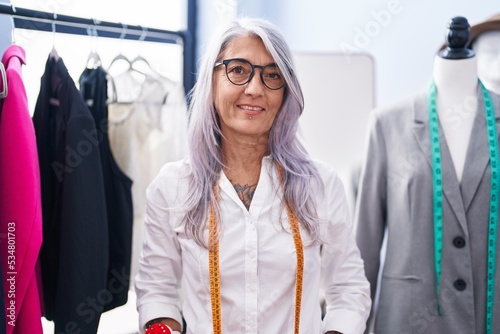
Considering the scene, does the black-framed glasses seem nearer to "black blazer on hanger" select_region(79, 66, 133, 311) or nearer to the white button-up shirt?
the white button-up shirt

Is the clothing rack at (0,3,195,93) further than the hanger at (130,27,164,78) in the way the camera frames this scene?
No

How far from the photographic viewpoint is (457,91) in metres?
1.72

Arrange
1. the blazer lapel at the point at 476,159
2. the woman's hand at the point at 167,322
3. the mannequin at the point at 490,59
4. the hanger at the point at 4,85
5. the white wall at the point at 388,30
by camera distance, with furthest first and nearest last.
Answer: the white wall at the point at 388,30 → the mannequin at the point at 490,59 → the blazer lapel at the point at 476,159 → the woman's hand at the point at 167,322 → the hanger at the point at 4,85

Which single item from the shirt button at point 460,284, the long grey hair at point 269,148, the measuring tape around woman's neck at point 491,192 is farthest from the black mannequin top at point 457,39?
the shirt button at point 460,284

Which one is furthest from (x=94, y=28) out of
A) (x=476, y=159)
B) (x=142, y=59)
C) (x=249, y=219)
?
(x=476, y=159)

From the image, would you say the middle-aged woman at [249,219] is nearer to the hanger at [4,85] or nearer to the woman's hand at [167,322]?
the woman's hand at [167,322]

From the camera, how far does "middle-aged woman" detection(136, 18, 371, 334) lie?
1420 mm

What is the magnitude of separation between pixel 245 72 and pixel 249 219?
0.39 metres

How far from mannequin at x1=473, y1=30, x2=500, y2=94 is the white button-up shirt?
0.76 meters

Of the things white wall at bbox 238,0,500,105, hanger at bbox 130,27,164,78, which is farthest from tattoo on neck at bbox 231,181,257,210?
white wall at bbox 238,0,500,105

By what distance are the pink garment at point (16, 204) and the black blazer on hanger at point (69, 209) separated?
0.50 ft

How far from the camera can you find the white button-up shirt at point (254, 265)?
4.65 feet

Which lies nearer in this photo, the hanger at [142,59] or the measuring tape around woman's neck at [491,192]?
the measuring tape around woman's neck at [491,192]

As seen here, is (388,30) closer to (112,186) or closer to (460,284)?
(460,284)
